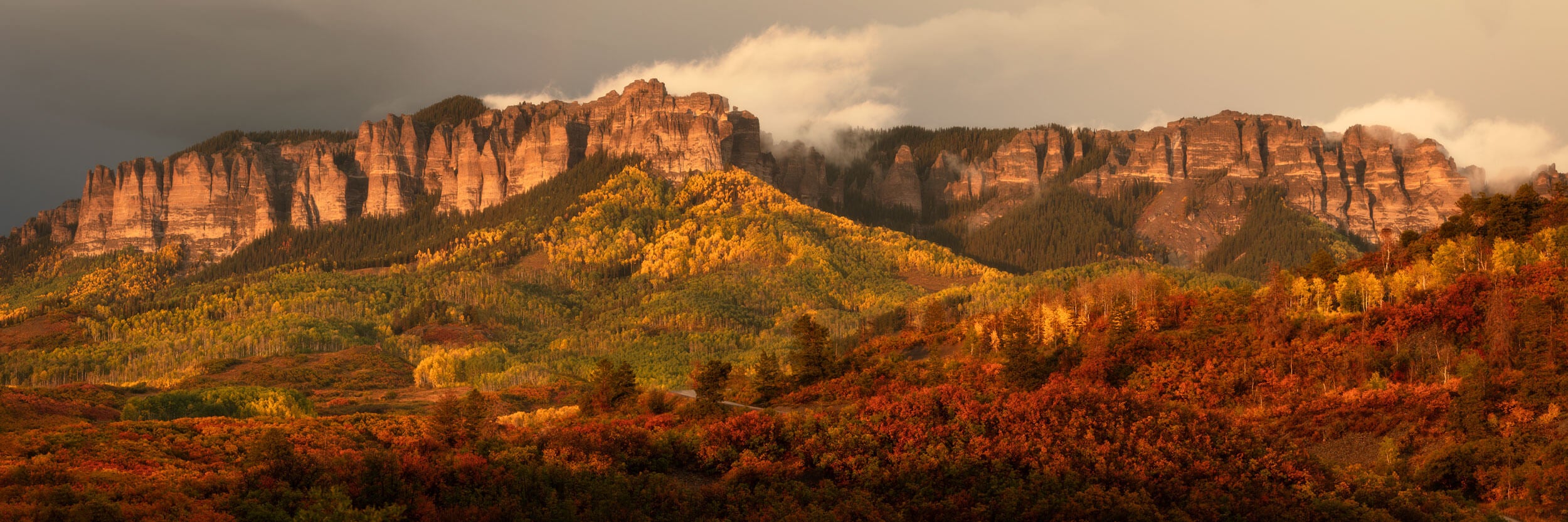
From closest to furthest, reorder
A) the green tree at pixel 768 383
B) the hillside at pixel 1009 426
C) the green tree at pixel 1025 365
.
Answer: the hillside at pixel 1009 426 < the green tree at pixel 1025 365 < the green tree at pixel 768 383

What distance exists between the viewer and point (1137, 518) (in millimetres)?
32281

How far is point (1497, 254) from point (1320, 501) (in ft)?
189

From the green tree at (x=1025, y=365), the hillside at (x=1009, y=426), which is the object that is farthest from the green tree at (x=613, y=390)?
the green tree at (x=1025, y=365)

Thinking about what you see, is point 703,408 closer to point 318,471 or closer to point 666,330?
point 318,471

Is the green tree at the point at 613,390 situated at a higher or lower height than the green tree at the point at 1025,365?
lower

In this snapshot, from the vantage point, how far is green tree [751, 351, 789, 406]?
76.9 m

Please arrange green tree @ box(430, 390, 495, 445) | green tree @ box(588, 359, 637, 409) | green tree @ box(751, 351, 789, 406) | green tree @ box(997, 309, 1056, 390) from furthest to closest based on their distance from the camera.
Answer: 1. green tree @ box(751, 351, 789, 406)
2. green tree @ box(588, 359, 637, 409)
3. green tree @ box(997, 309, 1056, 390)
4. green tree @ box(430, 390, 495, 445)

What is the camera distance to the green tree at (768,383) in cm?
7694

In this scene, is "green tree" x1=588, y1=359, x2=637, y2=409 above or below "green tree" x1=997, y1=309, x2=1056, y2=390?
below

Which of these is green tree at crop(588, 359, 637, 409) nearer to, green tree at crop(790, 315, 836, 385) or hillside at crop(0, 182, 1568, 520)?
hillside at crop(0, 182, 1568, 520)

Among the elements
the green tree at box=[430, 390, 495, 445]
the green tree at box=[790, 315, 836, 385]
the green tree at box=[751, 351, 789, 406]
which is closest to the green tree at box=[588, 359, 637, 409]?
the green tree at box=[430, 390, 495, 445]

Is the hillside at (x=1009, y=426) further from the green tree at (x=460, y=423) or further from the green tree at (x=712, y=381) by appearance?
the green tree at (x=460, y=423)

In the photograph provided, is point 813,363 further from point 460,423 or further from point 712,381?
point 460,423

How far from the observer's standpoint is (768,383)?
77.3m
